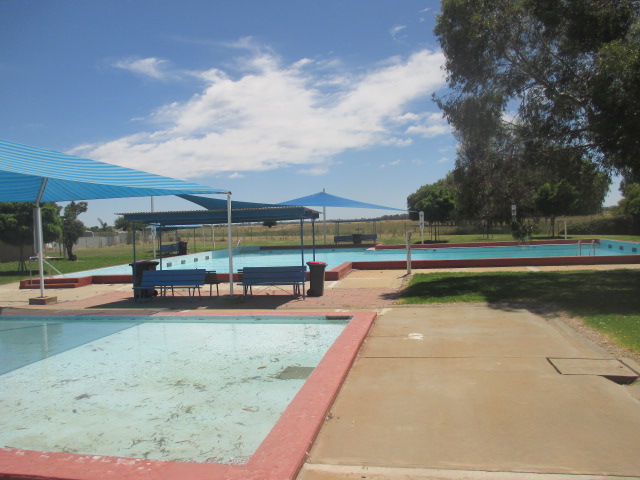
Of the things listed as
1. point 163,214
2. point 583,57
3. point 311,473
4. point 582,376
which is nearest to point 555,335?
point 582,376

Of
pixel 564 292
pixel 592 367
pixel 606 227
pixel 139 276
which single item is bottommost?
pixel 592 367

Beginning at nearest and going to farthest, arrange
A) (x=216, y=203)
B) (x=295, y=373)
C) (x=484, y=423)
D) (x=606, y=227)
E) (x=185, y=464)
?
(x=185, y=464) → (x=484, y=423) → (x=295, y=373) → (x=216, y=203) → (x=606, y=227)

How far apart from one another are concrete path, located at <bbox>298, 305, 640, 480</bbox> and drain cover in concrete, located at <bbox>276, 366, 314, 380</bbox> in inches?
25.3

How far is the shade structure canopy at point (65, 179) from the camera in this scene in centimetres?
909

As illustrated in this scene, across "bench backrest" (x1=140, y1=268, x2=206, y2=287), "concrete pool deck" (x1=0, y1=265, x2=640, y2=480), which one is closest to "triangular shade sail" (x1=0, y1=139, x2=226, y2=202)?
"bench backrest" (x1=140, y1=268, x2=206, y2=287)

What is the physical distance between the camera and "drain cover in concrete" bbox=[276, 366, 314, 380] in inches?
233

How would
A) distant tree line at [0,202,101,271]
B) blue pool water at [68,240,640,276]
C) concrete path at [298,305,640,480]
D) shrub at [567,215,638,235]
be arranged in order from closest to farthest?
concrete path at [298,305,640,480], distant tree line at [0,202,101,271], blue pool water at [68,240,640,276], shrub at [567,215,638,235]

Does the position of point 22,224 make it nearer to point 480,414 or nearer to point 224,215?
point 224,215

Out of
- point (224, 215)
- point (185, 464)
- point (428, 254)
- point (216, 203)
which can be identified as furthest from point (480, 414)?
point (428, 254)

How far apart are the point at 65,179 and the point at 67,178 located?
62 millimetres

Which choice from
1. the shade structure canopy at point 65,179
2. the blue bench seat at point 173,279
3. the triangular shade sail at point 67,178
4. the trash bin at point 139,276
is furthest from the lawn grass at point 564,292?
the trash bin at point 139,276

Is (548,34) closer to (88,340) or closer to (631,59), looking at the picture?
(631,59)

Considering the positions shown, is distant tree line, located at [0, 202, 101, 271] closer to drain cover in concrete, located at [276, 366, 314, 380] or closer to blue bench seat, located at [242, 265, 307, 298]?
blue bench seat, located at [242, 265, 307, 298]

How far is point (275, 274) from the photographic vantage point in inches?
489
